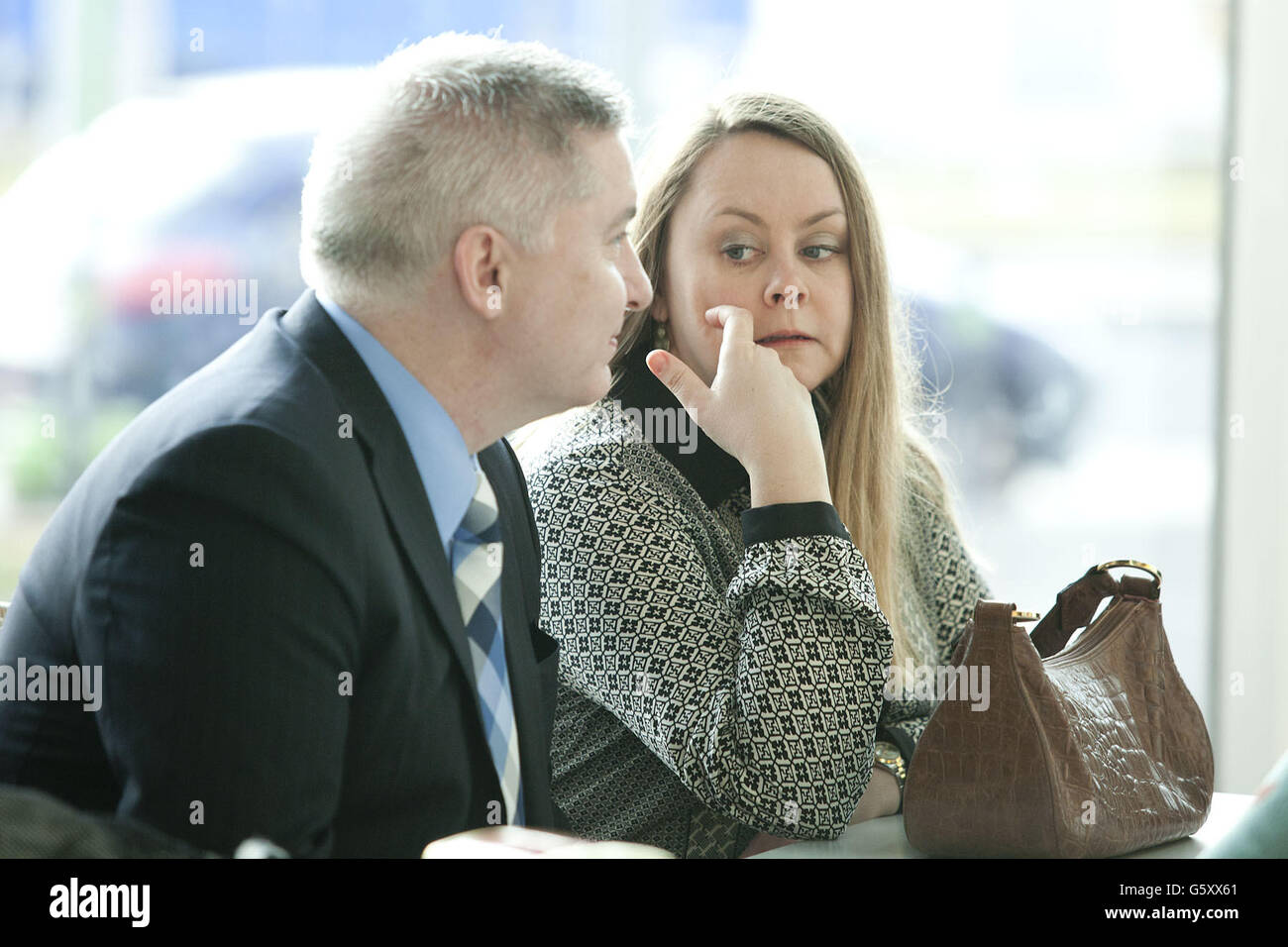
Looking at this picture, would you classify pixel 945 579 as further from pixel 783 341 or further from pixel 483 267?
pixel 483 267

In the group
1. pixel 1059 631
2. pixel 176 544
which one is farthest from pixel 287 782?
pixel 1059 631

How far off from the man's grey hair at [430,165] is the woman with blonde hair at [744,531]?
15.6 inches

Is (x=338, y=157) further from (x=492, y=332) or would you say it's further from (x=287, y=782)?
(x=287, y=782)

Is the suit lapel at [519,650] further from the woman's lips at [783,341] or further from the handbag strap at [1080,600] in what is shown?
the handbag strap at [1080,600]

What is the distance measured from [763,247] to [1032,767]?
0.81 meters

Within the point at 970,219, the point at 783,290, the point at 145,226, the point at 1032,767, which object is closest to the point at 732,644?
the point at 1032,767

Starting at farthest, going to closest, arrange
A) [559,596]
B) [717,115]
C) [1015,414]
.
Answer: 1. [1015,414]
2. [717,115]
3. [559,596]

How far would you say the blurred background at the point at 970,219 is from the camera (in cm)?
319

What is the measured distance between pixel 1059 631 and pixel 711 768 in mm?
436

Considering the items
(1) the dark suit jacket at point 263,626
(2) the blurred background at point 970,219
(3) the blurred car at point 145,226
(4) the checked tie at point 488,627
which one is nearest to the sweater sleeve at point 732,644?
(4) the checked tie at point 488,627

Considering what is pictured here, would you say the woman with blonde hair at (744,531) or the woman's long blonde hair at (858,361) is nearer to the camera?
the woman with blonde hair at (744,531)

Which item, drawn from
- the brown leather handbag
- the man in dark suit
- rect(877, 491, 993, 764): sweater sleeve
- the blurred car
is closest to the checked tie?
the man in dark suit
